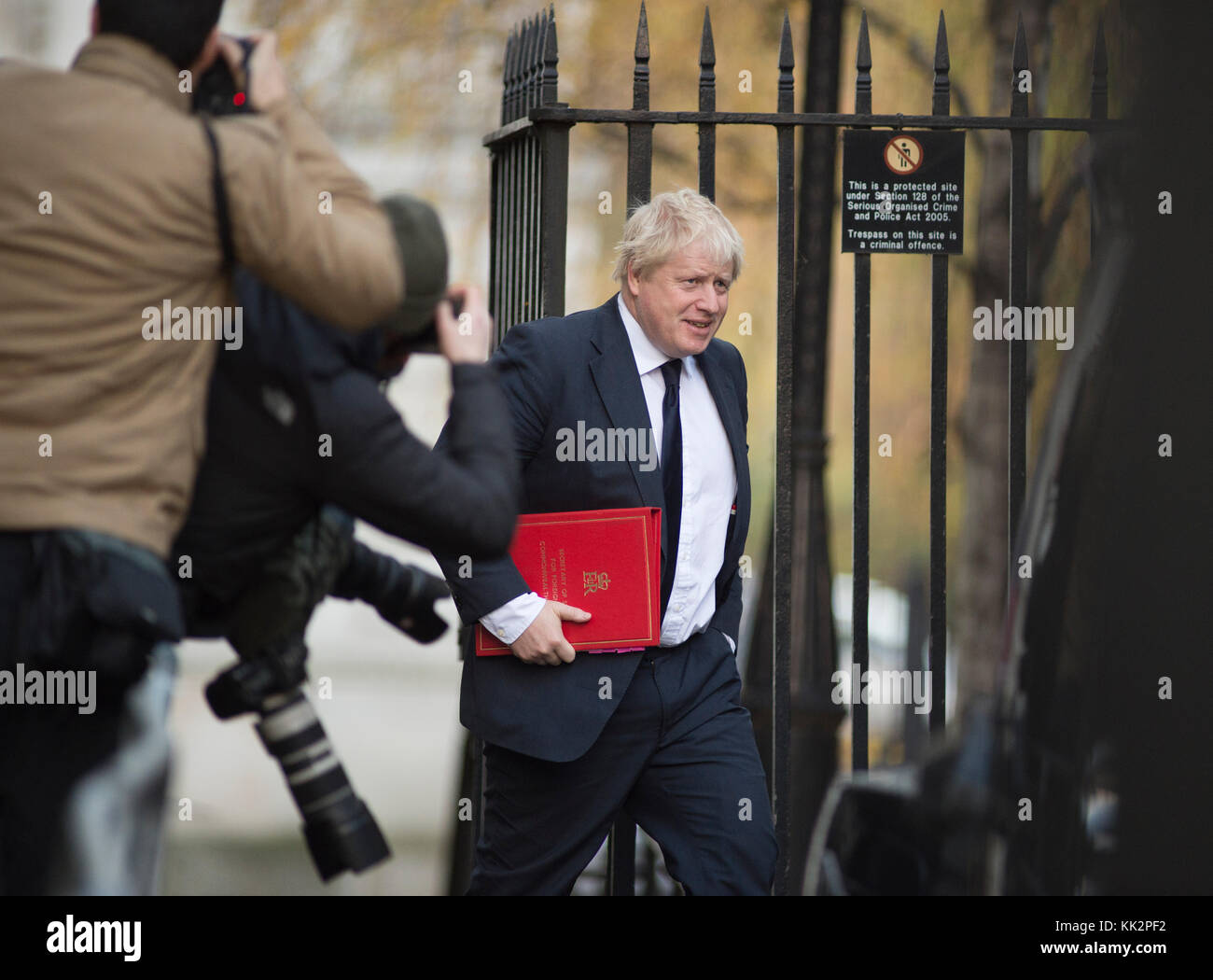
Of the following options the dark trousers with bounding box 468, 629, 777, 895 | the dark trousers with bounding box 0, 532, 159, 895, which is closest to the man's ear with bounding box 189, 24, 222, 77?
the dark trousers with bounding box 0, 532, 159, 895

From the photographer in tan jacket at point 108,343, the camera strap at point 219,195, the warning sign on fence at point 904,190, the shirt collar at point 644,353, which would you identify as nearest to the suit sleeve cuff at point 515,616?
the shirt collar at point 644,353

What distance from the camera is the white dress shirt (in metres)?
3.23

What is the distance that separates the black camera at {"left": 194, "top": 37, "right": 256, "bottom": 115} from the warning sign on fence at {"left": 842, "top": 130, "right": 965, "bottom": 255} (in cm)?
205

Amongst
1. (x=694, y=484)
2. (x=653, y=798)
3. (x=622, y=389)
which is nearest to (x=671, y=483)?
(x=694, y=484)

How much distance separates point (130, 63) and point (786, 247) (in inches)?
A: 82.5

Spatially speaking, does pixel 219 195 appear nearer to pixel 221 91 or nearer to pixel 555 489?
pixel 221 91

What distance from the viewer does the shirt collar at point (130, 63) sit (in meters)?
2.08

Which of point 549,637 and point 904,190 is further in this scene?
point 904,190

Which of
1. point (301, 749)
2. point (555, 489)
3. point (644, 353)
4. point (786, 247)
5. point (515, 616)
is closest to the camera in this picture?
point (301, 749)

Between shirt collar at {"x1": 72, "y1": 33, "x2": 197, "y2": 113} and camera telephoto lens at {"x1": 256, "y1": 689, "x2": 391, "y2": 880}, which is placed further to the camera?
camera telephoto lens at {"x1": 256, "y1": 689, "x2": 391, "y2": 880}

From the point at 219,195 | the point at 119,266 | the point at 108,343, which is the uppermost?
the point at 219,195

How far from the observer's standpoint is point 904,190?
12.9ft

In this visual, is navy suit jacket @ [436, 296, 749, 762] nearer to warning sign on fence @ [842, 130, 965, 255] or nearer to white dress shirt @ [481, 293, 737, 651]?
white dress shirt @ [481, 293, 737, 651]

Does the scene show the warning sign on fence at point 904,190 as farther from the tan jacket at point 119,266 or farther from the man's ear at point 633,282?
the tan jacket at point 119,266
